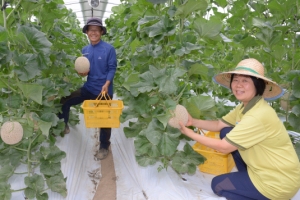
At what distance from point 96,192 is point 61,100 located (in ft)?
3.38

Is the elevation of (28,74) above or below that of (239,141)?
above

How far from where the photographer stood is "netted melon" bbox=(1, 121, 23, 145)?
1543 millimetres

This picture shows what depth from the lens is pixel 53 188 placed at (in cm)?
185

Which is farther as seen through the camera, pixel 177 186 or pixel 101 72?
pixel 101 72

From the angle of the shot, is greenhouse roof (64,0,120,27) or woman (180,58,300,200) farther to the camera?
greenhouse roof (64,0,120,27)

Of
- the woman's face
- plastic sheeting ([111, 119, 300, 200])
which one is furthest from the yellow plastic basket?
the woman's face

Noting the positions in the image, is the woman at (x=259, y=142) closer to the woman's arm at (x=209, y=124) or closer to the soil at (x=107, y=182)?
the woman's arm at (x=209, y=124)

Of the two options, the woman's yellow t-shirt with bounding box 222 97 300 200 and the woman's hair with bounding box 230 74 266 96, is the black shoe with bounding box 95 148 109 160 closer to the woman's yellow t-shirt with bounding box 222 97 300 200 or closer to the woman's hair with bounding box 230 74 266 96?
the woman's yellow t-shirt with bounding box 222 97 300 200

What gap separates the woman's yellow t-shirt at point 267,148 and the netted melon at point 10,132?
118 centimetres

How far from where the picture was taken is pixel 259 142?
1.65m

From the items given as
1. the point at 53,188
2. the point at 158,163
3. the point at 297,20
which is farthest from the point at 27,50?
the point at 297,20

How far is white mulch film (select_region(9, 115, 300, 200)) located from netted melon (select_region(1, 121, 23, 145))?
0.51m

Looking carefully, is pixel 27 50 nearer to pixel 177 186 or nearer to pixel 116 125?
pixel 116 125

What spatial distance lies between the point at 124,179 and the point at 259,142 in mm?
1320
